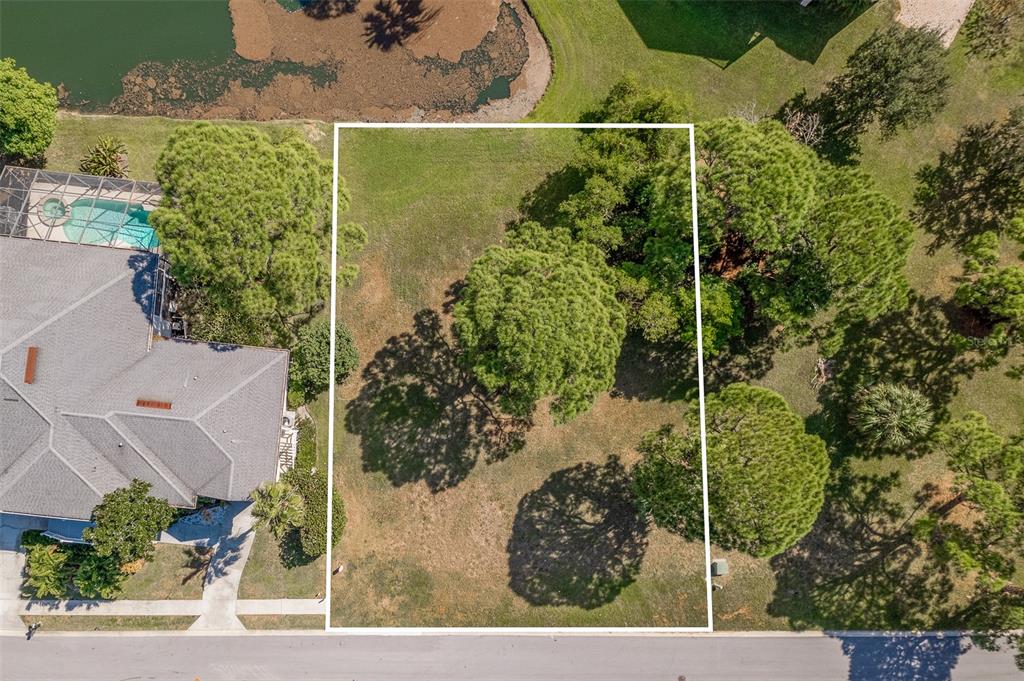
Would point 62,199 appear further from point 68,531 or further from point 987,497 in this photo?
point 987,497

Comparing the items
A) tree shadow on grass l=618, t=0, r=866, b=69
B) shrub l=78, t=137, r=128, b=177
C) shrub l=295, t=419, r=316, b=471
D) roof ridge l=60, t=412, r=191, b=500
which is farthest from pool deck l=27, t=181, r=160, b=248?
tree shadow on grass l=618, t=0, r=866, b=69

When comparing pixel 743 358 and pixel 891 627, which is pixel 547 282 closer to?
pixel 743 358

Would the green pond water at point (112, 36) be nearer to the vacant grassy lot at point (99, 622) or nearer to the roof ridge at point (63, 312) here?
the roof ridge at point (63, 312)

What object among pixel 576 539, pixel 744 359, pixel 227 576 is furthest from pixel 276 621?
pixel 744 359

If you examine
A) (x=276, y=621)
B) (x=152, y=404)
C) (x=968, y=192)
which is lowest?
(x=276, y=621)

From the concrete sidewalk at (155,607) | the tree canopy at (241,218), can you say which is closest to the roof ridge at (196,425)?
the tree canopy at (241,218)

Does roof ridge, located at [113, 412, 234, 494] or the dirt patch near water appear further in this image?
the dirt patch near water

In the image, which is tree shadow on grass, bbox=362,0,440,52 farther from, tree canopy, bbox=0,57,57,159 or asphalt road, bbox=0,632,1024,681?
asphalt road, bbox=0,632,1024,681
